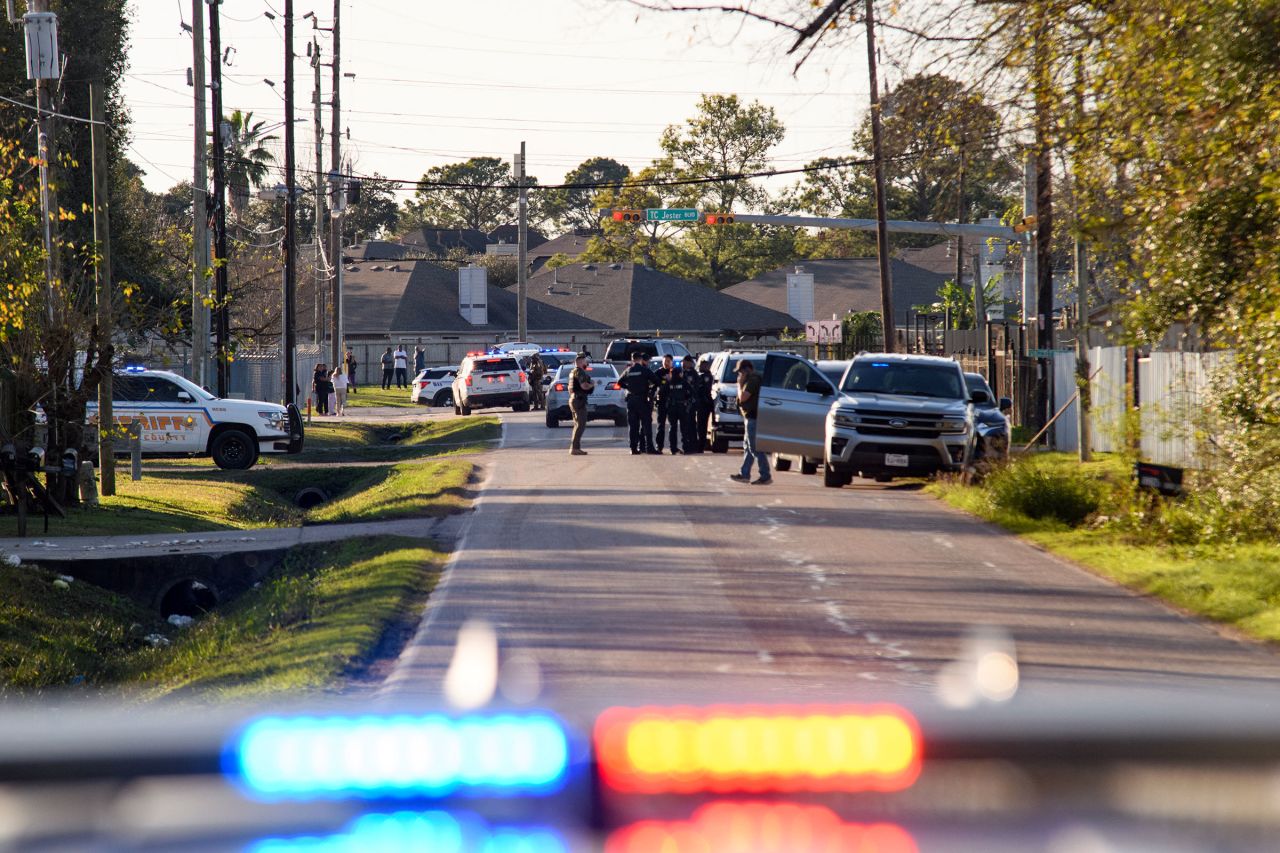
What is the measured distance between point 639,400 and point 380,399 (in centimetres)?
3491

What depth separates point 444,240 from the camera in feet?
381

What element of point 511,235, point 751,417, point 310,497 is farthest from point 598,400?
point 511,235

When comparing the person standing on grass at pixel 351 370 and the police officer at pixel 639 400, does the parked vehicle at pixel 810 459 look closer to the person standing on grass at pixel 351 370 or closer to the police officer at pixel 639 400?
the police officer at pixel 639 400

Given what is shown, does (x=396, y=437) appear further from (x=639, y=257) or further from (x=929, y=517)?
(x=639, y=257)

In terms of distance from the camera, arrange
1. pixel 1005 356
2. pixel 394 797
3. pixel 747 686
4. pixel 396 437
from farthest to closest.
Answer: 1. pixel 396 437
2. pixel 1005 356
3. pixel 747 686
4. pixel 394 797

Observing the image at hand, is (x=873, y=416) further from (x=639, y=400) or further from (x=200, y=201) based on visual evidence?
(x=200, y=201)

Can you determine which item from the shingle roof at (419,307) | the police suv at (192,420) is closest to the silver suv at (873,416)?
the police suv at (192,420)

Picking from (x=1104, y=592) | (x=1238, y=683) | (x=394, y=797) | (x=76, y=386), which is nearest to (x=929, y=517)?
(x=1104, y=592)

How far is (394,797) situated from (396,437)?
3991cm

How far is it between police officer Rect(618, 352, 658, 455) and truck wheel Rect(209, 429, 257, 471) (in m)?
7.02

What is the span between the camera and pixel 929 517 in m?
18.5

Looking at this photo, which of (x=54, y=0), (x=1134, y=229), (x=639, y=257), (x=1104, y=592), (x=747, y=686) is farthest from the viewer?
(x=639, y=257)

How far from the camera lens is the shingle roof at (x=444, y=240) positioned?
114 meters

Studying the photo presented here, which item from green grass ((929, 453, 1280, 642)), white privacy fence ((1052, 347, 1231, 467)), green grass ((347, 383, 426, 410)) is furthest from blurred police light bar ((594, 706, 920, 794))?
green grass ((347, 383, 426, 410))
